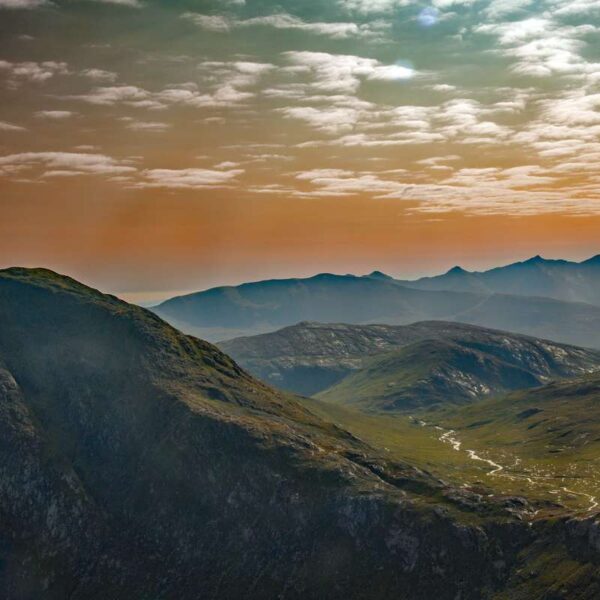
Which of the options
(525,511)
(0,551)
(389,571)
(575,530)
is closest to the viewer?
(575,530)

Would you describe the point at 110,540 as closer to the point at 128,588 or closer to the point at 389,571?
the point at 128,588

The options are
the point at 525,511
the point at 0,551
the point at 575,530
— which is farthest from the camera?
the point at 0,551

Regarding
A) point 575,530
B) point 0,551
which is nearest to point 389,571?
point 575,530

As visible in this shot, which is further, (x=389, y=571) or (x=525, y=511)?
(x=525, y=511)

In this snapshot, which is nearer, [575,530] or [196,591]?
[575,530]

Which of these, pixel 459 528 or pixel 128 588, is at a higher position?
pixel 459 528

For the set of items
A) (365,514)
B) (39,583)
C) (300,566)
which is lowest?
(39,583)

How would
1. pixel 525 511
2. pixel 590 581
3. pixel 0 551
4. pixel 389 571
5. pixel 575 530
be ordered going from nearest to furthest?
pixel 590 581
pixel 575 530
pixel 389 571
pixel 525 511
pixel 0 551

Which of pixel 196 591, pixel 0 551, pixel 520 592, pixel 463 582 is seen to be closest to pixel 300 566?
pixel 196 591

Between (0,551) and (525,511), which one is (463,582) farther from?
(0,551)
